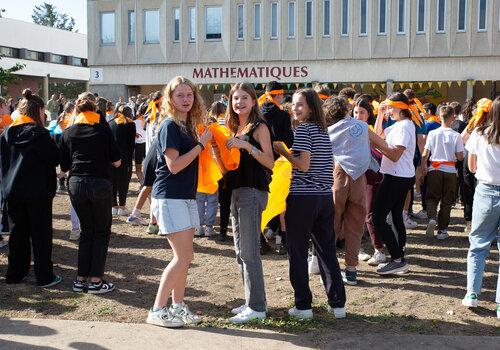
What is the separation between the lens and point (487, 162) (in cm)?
561

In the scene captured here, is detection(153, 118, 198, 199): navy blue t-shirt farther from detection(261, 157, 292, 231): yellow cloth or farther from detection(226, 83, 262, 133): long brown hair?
detection(261, 157, 292, 231): yellow cloth

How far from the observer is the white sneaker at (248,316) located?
5309mm

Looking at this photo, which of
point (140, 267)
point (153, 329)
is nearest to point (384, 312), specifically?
point (153, 329)

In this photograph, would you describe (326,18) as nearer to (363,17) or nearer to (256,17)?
(363,17)

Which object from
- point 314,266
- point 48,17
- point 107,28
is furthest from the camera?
point 48,17

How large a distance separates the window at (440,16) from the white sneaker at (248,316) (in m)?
29.1

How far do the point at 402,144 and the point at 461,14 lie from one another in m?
27.3

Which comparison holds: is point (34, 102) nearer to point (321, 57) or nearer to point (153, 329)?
point (153, 329)

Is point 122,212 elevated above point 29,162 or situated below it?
below

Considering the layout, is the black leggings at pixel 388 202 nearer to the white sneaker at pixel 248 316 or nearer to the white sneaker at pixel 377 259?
the white sneaker at pixel 377 259

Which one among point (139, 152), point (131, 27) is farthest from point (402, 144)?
point (131, 27)

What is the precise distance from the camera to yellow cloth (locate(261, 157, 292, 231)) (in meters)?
5.36

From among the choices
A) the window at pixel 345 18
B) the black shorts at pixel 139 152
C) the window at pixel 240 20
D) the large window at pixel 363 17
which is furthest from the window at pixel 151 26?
the black shorts at pixel 139 152

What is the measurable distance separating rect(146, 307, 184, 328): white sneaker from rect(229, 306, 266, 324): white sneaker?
47 centimetres
